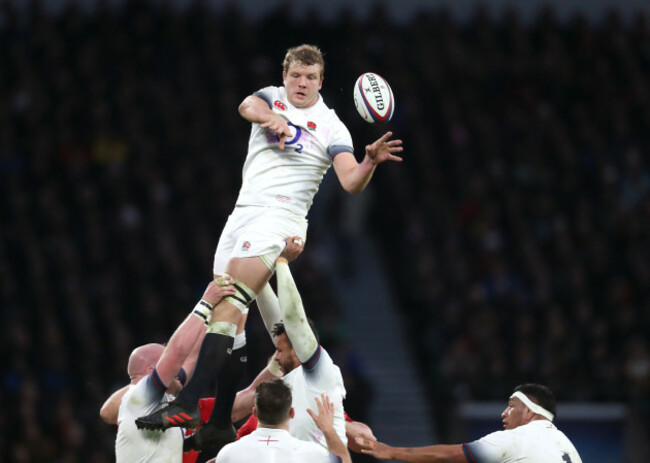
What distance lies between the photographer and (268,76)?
15.2 m

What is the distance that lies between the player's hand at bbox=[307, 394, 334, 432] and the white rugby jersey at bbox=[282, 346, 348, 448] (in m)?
0.23

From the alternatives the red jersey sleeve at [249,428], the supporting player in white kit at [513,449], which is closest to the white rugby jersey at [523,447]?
the supporting player in white kit at [513,449]

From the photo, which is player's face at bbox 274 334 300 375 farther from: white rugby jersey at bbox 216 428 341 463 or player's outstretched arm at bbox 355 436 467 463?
white rugby jersey at bbox 216 428 341 463

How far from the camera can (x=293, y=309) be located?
21.0ft

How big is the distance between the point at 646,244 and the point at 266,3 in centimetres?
752

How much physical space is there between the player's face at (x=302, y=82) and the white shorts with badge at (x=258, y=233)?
28.2 inches

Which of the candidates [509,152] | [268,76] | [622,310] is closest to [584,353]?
[622,310]

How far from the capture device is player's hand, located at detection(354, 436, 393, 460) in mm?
6566

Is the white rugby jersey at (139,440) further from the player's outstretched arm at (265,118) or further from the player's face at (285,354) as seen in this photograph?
the player's outstretched arm at (265,118)

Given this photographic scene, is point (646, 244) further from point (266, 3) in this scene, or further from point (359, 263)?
point (266, 3)

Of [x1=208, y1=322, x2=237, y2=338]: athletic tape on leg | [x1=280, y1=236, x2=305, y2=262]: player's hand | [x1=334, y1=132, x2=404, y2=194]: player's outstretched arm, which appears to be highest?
[x1=334, y1=132, x2=404, y2=194]: player's outstretched arm

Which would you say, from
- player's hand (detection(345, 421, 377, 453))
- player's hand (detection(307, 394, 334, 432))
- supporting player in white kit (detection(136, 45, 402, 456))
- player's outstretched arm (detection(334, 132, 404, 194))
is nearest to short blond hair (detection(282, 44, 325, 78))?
supporting player in white kit (detection(136, 45, 402, 456))

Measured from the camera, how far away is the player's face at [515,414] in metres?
7.17

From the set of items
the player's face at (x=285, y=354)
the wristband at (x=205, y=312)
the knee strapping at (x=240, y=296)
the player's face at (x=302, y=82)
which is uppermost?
the player's face at (x=302, y=82)
